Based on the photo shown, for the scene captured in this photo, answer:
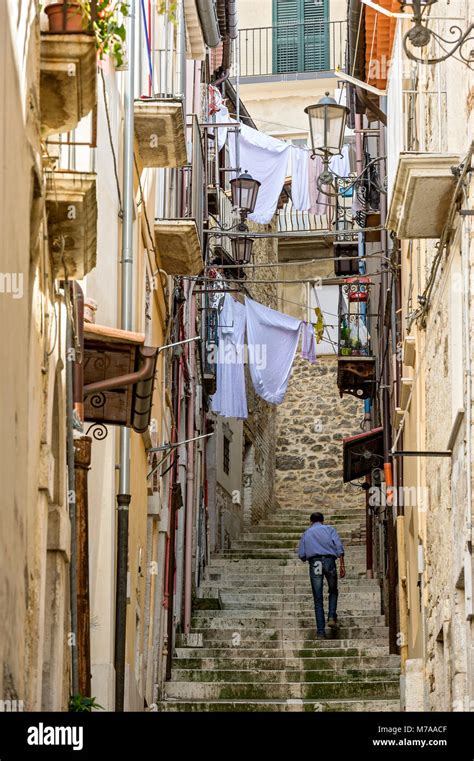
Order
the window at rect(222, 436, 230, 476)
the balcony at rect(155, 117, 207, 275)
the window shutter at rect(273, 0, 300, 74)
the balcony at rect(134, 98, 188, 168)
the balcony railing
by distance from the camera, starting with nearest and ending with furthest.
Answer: the balcony at rect(134, 98, 188, 168), the balcony at rect(155, 117, 207, 275), the window at rect(222, 436, 230, 476), the balcony railing, the window shutter at rect(273, 0, 300, 74)

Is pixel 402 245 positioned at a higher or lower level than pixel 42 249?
higher

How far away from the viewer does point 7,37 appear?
24.8ft

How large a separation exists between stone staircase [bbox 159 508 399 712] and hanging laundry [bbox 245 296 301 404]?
2.69 m

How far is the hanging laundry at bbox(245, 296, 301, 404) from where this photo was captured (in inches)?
997

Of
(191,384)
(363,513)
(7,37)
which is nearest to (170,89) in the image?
(191,384)

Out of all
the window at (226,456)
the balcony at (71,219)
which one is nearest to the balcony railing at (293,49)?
the window at (226,456)

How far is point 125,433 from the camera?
46.6ft

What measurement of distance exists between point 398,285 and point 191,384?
474 cm

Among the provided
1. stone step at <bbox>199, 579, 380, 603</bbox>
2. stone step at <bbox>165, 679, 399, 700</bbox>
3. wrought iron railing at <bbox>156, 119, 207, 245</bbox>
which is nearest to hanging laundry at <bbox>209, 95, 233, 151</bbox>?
wrought iron railing at <bbox>156, 119, 207, 245</bbox>

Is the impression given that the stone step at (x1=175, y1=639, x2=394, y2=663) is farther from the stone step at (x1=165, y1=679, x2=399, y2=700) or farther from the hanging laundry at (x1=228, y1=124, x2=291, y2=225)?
the hanging laundry at (x1=228, y1=124, x2=291, y2=225)

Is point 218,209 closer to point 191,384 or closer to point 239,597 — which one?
point 191,384

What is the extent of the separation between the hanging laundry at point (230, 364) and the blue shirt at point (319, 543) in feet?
15.6

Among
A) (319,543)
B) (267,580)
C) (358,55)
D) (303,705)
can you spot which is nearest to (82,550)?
(303,705)

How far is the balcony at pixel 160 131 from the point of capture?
15414mm
